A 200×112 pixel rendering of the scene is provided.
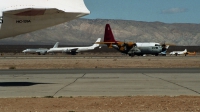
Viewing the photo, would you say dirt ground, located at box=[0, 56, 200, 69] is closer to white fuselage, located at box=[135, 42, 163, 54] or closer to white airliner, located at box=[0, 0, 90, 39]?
white airliner, located at box=[0, 0, 90, 39]

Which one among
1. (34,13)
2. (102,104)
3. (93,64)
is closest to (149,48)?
(93,64)

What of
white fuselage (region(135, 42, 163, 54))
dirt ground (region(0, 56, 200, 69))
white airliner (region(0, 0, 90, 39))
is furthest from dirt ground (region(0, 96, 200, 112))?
white fuselage (region(135, 42, 163, 54))

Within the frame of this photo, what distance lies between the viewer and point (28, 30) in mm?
22453

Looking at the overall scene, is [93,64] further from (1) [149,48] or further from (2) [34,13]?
(1) [149,48]

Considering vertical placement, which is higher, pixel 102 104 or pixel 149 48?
pixel 149 48

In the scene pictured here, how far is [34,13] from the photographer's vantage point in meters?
21.5

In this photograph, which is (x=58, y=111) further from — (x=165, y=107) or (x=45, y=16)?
(x=45, y=16)

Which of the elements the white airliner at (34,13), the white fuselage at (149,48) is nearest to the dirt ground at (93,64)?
the white airliner at (34,13)

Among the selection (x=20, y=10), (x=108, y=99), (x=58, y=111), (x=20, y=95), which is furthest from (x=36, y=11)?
(x=58, y=111)

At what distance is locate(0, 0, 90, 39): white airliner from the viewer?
2116cm

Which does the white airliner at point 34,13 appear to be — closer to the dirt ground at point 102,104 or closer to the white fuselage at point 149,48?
the dirt ground at point 102,104

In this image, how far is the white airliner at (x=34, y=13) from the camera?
21156 millimetres

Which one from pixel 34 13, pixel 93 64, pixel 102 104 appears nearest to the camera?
pixel 102 104

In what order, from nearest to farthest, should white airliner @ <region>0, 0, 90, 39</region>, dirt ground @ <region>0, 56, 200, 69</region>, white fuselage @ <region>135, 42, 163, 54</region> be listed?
white airliner @ <region>0, 0, 90, 39</region> → dirt ground @ <region>0, 56, 200, 69</region> → white fuselage @ <region>135, 42, 163, 54</region>
